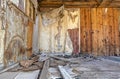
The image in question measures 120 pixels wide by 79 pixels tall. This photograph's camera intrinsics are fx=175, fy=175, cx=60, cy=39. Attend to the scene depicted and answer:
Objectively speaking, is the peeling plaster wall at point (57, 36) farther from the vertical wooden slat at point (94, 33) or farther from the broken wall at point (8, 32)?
the broken wall at point (8, 32)

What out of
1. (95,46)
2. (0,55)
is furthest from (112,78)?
(95,46)

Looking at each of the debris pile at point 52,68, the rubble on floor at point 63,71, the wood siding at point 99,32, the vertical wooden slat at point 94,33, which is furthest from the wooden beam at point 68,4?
the rubble on floor at point 63,71

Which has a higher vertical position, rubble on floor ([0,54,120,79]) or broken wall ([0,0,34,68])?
broken wall ([0,0,34,68])

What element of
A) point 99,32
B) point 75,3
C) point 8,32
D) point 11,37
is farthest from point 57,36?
point 8,32

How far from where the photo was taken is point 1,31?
3.25 meters

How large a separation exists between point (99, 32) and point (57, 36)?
7.03 feet

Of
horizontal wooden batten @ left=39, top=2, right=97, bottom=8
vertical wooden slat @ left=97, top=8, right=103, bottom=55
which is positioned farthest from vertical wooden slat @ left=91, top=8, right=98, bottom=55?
horizontal wooden batten @ left=39, top=2, right=97, bottom=8

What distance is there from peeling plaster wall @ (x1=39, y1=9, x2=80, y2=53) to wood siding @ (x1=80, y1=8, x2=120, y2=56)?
54 centimetres

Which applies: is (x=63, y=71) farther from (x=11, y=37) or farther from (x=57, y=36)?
(x=57, y=36)

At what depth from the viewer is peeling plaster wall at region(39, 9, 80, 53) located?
29.0 feet

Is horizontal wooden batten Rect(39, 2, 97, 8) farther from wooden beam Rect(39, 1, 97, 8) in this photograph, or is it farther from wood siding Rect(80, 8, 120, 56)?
wood siding Rect(80, 8, 120, 56)

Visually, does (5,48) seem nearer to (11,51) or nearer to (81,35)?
(11,51)

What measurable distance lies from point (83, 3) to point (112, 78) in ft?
20.9

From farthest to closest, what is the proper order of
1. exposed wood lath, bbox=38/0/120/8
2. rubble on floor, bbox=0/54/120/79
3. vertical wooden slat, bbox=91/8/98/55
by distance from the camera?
vertical wooden slat, bbox=91/8/98/55, exposed wood lath, bbox=38/0/120/8, rubble on floor, bbox=0/54/120/79
